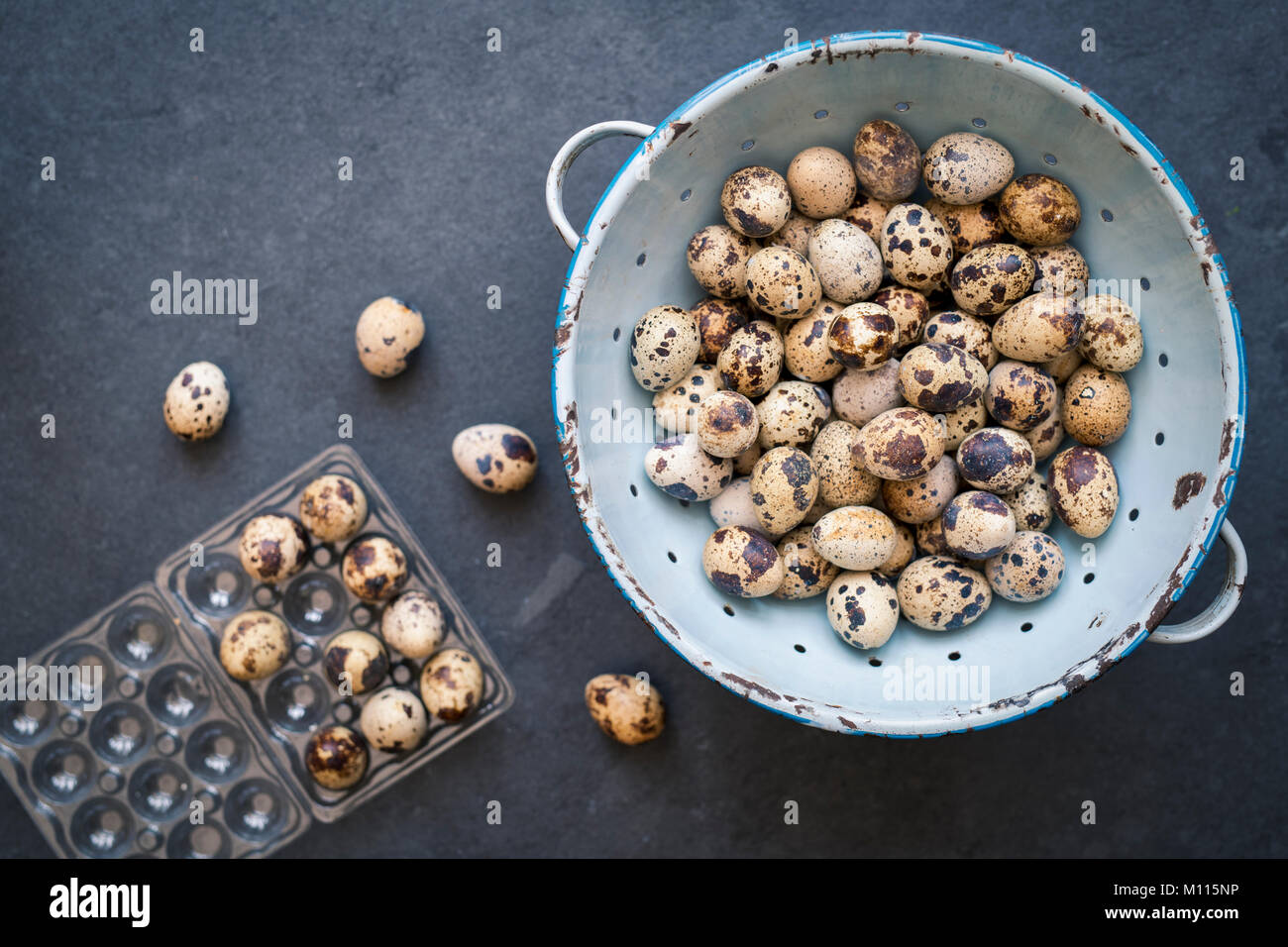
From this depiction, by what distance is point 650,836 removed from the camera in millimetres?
1729

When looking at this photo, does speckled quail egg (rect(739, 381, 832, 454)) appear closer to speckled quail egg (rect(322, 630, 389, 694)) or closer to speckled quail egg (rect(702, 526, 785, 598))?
speckled quail egg (rect(702, 526, 785, 598))

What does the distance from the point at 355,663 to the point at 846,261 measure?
1.10 meters

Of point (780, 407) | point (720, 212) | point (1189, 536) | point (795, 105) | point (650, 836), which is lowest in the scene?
point (650, 836)

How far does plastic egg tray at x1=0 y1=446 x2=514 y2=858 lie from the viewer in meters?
1.76

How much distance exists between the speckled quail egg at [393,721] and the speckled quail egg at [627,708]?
1.06 ft

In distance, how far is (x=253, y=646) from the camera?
5.58 feet

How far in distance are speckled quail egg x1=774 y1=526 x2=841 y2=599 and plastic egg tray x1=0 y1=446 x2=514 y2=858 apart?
2.33 ft

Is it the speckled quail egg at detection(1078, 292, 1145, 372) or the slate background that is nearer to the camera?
the speckled quail egg at detection(1078, 292, 1145, 372)

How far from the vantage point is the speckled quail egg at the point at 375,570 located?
1.68 meters

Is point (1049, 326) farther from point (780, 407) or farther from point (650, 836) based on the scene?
point (650, 836)

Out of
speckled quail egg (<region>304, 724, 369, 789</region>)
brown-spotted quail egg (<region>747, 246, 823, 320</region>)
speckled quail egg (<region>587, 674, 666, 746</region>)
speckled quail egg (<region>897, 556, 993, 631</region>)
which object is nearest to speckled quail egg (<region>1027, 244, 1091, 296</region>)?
brown-spotted quail egg (<region>747, 246, 823, 320</region>)

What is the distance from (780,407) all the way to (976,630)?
0.45m
